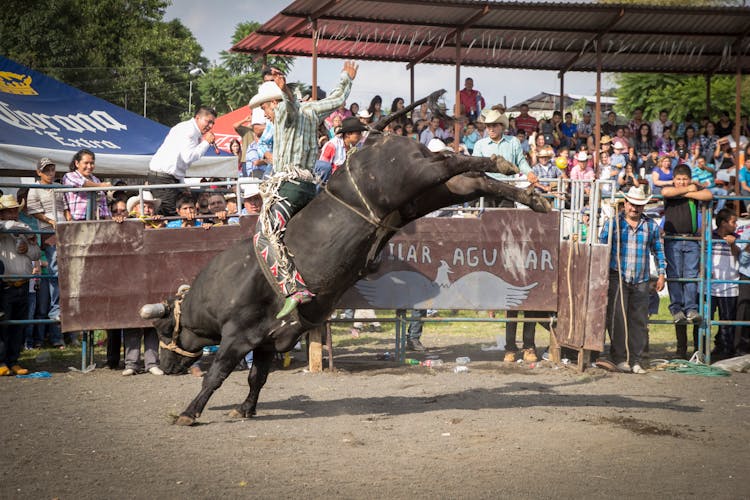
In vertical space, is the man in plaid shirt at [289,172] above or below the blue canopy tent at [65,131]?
below

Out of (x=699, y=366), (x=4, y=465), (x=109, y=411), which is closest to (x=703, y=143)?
(x=699, y=366)

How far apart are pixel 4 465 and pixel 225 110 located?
42.4 metres

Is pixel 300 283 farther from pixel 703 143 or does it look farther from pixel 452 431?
pixel 703 143

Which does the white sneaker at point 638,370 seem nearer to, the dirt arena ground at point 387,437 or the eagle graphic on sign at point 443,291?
the dirt arena ground at point 387,437

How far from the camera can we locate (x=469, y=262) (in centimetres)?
1101

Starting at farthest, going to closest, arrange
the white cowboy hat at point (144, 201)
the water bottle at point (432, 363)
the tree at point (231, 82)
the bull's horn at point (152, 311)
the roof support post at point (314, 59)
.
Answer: the tree at point (231, 82) < the roof support post at point (314, 59) < the water bottle at point (432, 363) < the white cowboy hat at point (144, 201) < the bull's horn at point (152, 311)

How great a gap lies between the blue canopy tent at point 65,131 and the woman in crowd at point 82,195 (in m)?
3.14

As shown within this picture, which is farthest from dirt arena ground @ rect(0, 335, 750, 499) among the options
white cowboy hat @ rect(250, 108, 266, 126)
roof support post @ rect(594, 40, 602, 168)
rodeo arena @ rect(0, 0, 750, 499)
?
roof support post @ rect(594, 40, 602, 168)

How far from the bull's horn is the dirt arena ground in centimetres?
93

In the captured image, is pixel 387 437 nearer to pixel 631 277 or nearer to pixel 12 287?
pixel 631 277

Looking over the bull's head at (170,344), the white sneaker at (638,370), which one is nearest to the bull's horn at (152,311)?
the bull's head at (170,344)

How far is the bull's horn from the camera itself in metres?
7.57

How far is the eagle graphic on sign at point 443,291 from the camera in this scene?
10852 millimetres

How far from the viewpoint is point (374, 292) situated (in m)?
10.8
